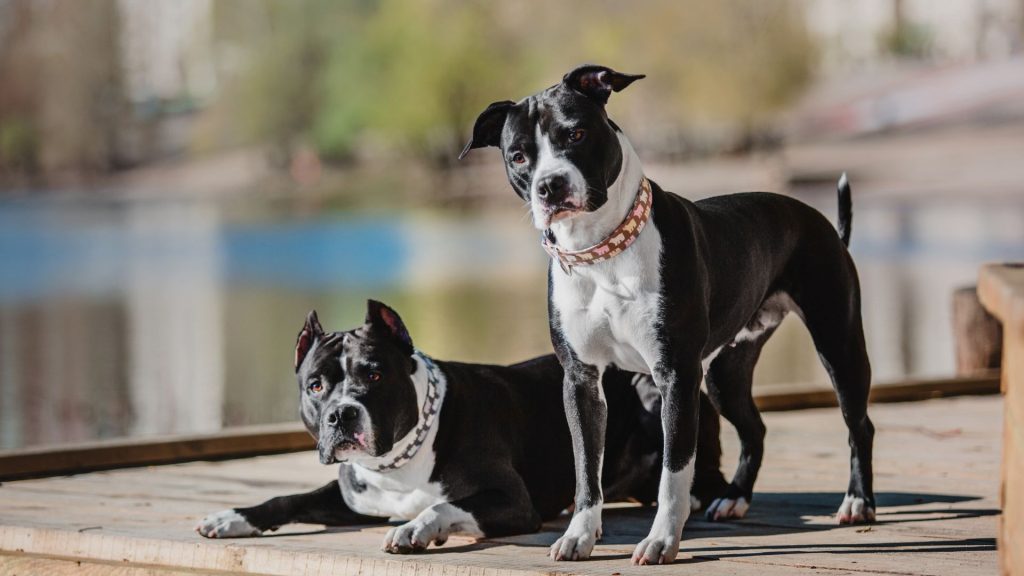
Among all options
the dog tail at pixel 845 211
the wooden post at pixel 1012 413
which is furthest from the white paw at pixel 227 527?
the wooden post at pixel 1012 413

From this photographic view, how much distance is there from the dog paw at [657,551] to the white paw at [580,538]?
10 centimetres

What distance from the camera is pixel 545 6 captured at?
32500mm

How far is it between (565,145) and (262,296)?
721 inches

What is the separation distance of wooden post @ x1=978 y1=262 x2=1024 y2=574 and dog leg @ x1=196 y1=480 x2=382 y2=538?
1415 millimetres

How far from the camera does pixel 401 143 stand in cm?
3253

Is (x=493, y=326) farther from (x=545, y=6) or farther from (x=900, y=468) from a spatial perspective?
(x=545, y=6)

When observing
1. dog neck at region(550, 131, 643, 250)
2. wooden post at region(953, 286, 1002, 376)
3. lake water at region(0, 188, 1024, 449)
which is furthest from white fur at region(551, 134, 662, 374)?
lake water at region(0, 188, 1024, 449)

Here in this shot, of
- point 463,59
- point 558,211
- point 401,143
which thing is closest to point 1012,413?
point 558,211

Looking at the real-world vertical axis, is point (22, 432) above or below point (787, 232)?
below

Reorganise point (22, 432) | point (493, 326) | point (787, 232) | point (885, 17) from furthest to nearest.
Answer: point (885, 17), point (493, 326), point (22, 432), point (787, 232)

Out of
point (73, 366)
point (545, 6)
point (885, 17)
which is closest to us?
point (73, 366)

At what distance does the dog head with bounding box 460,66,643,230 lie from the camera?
8.28 ft

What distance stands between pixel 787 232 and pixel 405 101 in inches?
1189

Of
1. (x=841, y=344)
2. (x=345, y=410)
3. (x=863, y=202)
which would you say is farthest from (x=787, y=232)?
(x=863, y=202)
